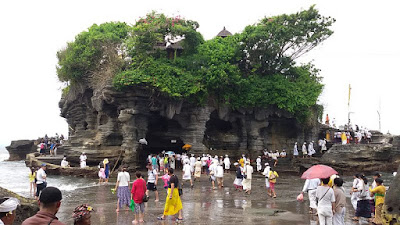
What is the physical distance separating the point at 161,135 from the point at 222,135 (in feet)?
20.3

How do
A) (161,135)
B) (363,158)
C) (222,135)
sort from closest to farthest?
(363,158)
(161,135)
(222,135)

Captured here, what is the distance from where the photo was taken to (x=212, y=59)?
30922 millimetres

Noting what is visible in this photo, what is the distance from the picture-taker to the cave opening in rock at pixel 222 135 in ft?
114

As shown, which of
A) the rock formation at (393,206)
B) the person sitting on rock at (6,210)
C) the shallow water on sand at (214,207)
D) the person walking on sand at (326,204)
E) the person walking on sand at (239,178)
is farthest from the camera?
the person walking on sand at (239,178)

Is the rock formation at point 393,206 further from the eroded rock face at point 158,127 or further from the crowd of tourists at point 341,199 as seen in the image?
the eroded rock face at point 158,127

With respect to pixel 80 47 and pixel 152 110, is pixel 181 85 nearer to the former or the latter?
pixel 152 110

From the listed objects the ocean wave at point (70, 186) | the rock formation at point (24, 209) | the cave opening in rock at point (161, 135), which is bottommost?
the ocean wave at point (70, 186)

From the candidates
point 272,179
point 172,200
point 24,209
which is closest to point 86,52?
point 272,179

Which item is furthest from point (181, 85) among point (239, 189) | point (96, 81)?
point (239, 189)

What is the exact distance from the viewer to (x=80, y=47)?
31438 mm

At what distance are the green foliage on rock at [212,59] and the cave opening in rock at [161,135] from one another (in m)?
4.28

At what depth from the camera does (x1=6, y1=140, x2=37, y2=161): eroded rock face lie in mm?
55047

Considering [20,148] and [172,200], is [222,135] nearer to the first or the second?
[172,200]

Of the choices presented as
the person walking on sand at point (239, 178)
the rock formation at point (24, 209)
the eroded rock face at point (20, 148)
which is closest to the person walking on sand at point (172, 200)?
the rock formation at point (24, 209)
